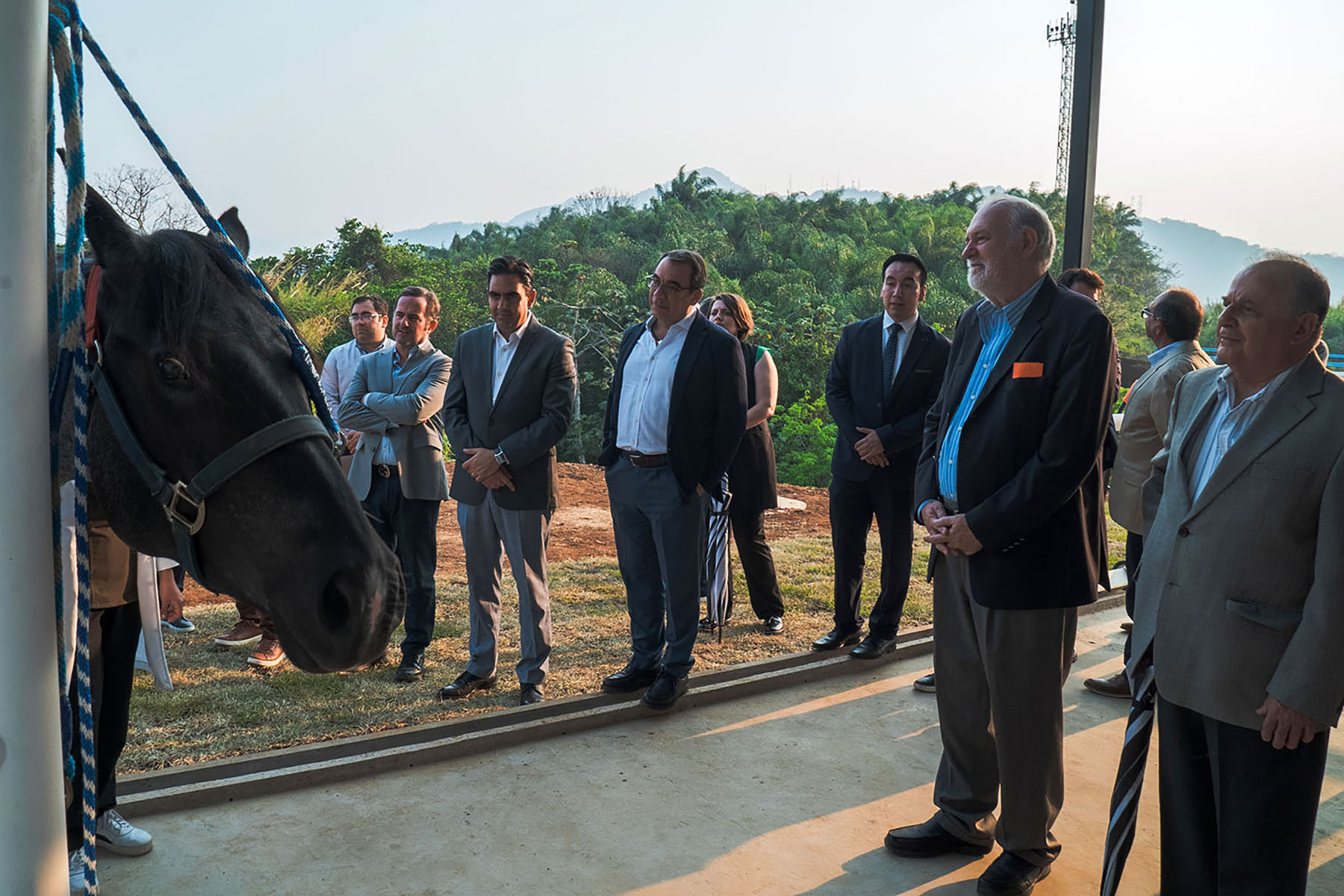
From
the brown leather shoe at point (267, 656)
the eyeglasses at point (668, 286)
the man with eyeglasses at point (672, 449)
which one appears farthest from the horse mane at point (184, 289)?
the brown leather shoe at point (267, 656)

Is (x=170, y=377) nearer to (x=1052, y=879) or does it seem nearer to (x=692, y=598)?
(x=1052, y=879)

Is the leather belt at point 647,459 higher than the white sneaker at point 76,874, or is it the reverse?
the leather belt at point 647,459

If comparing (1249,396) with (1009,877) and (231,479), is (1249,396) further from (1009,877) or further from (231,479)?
(231,479)

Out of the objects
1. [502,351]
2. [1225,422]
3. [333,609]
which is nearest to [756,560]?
[502,351]

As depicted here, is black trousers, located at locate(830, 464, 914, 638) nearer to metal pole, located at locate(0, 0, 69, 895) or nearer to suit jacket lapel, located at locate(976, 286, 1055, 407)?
suit jacket lapel, located at locate(976, 286, 1055, 407)

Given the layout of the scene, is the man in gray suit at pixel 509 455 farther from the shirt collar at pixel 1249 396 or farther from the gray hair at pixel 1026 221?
the shirt collar at pixel 1249 396

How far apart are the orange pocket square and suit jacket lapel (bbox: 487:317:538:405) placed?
243cm

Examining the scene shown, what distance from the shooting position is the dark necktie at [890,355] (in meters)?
4.80

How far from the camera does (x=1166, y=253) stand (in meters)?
34.2

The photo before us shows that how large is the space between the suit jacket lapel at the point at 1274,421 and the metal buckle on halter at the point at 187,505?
6.99 feet

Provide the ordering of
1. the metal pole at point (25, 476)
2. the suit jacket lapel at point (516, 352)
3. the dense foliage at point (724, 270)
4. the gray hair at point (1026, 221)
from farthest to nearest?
the dense foliage at point (724, 270), the suit jacket lapel at point (516, 352), the gray hair at point (1026, 221), the metal pole at point (25, 476)

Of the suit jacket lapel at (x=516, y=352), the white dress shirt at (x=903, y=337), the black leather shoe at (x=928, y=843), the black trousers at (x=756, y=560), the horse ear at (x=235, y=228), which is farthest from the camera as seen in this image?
the black trousers at (x=756, y=560)

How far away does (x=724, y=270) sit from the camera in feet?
70.4

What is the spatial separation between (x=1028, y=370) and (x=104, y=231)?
2249mm
